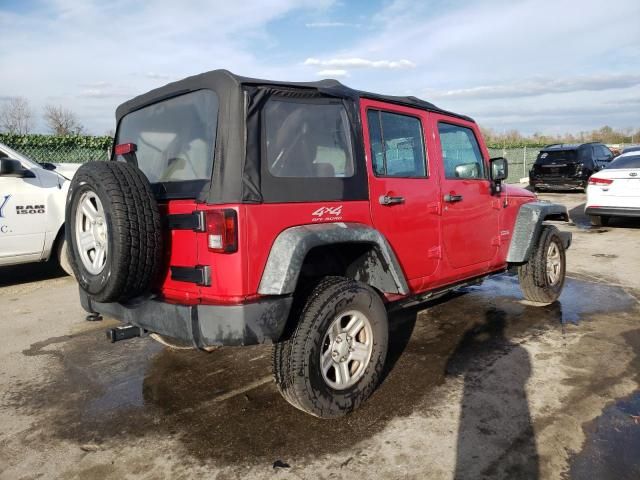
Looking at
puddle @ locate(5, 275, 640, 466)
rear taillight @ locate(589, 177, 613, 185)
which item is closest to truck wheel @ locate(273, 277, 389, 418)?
puddle @ locate(5, 275, 640, 466)

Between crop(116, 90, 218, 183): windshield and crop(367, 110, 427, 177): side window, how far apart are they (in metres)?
1.10

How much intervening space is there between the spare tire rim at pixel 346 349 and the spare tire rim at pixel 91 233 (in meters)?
1.35

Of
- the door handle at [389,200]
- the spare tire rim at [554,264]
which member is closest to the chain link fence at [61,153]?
the door handle at [389,200]

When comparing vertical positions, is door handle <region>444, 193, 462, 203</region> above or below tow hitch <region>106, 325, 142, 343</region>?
above

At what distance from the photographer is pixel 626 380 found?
3408 millimetres

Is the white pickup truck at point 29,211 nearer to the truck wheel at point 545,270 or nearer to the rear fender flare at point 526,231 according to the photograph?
the rear fender flare at point 526,231

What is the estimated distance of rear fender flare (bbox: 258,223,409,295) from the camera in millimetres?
2621

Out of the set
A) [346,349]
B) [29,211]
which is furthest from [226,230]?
[29,211]

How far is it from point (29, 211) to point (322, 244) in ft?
15.3

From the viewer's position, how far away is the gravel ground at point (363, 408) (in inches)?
99.4

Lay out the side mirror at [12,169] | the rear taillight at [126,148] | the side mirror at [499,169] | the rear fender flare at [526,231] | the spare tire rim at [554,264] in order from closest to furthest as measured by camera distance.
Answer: the rear taillight at [126,148], the side mirror at [499,169], the rear fender flare at [526,231], the spare tire rim at [554,264], the side mirror at [12,169]

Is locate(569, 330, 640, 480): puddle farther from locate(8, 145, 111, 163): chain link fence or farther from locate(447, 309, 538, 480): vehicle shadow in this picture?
locate(8, 145, 111, 163): chain link fence

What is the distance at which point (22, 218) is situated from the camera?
588cm

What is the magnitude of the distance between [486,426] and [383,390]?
2.37 feet
